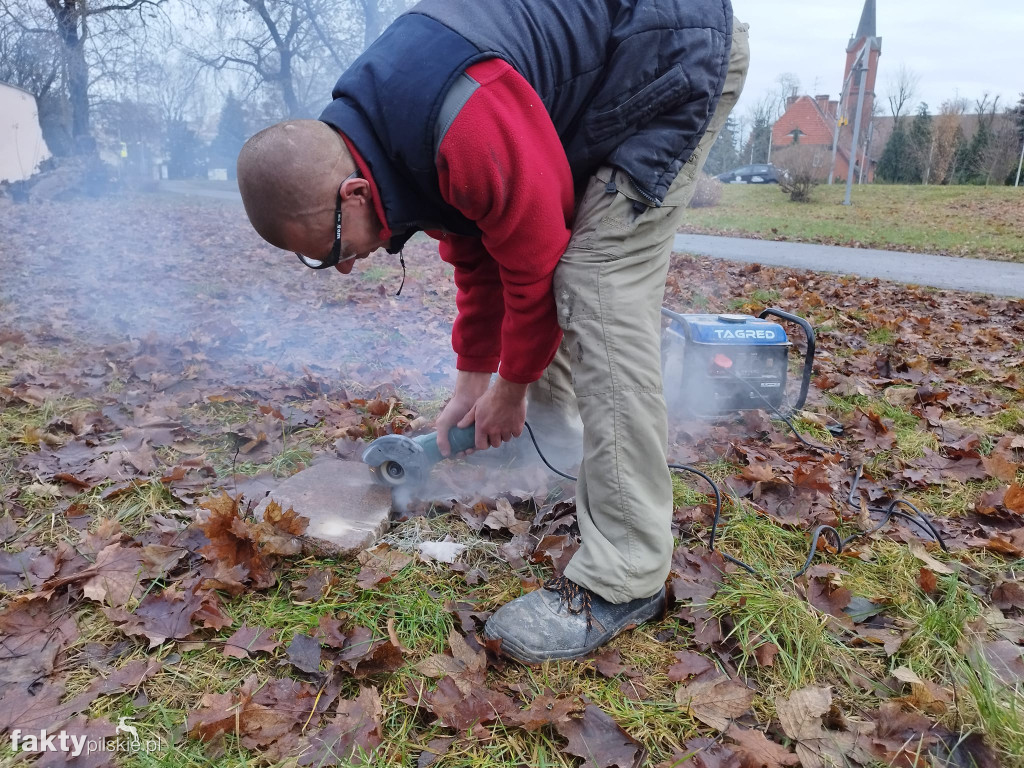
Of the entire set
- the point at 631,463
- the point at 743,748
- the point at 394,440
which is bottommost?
the point at 743,748

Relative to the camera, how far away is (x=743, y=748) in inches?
51.2

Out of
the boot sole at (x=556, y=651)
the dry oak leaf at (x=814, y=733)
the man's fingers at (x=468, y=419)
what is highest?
the man's fingers at (x=468, y=419)

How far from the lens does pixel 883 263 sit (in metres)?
8.01

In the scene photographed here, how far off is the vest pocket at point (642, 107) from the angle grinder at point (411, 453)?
95cm

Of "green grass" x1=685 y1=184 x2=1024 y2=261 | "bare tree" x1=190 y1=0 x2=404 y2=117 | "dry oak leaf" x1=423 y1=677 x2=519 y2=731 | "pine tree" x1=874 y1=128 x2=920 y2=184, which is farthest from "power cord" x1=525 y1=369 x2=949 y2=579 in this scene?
"pine tree" x1=874 y1=128 x2=920 y2=184

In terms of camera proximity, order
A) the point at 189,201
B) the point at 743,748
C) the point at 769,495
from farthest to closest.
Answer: the point at 189,201, the point at 769,495, the point at 743,748

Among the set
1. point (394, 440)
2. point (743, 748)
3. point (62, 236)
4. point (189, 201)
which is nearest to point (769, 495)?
point (743, 748)

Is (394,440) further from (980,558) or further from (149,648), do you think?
(980,558)

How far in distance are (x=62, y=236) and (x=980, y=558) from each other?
9.55 meters

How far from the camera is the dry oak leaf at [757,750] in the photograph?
126 centimetres

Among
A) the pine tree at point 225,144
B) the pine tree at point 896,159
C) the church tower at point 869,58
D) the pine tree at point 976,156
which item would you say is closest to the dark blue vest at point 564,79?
the pine tree at point 976,156

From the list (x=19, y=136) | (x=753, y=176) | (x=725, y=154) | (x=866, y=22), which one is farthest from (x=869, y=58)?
(x=19, y=136)

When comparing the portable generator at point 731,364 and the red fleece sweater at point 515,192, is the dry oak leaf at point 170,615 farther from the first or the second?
the portable generator at point 731,364

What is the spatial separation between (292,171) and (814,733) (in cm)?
159
